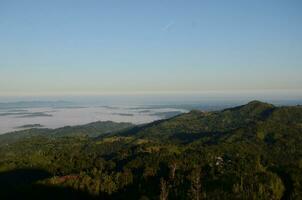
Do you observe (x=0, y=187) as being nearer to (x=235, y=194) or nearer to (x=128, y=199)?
(x=128, y=199)

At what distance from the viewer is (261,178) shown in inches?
7170

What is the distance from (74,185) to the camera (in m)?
190

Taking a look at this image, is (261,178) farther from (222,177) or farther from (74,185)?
(74,185)

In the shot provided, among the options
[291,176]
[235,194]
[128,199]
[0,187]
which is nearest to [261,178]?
[291,176]

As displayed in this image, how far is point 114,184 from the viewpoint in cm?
19112

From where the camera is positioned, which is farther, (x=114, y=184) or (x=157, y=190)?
(x=114, y=184)

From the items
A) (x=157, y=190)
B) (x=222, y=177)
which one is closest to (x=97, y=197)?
(x=157, y=190)

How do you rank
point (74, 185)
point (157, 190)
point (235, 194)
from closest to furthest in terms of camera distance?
point (235, 194) < point (157, 190) < point (74, 185)

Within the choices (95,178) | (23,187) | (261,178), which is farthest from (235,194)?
(23,187)

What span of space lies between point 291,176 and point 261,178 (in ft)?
46.1

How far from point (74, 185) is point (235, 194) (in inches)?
2992

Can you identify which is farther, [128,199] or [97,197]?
[97,197]

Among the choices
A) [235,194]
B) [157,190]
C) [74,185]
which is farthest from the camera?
[74,185]

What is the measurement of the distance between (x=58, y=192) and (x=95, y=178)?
80.9ft
